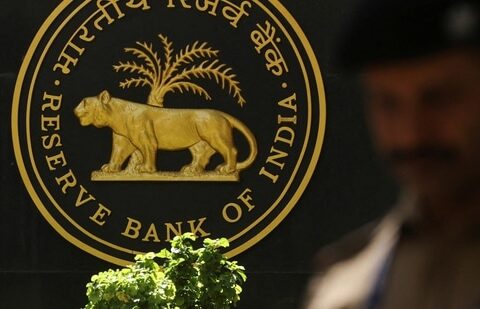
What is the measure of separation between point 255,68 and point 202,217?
1103 mm

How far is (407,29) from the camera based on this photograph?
0.60 meters

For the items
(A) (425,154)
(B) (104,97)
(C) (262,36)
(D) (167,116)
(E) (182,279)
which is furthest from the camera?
(D) (167,116)

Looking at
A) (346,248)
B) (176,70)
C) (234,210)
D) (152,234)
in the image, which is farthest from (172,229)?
(346,248)

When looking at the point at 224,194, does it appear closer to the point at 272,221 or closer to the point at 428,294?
the point at 272,221

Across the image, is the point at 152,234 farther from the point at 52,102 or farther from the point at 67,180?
the point at 52,102

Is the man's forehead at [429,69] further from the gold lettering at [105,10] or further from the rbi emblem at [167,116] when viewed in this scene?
the gold lettering at [105,10]

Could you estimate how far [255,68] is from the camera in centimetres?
906

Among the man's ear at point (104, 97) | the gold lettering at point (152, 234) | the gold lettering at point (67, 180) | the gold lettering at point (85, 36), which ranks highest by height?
the gold lettering at point (85, 36)

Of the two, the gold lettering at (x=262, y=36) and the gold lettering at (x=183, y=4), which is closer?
the gold lettering at (x=262, y=36)

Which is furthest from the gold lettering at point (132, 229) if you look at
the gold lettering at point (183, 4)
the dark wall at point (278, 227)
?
the gold lettering at point (183, 4)

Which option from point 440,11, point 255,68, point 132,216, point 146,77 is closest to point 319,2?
point 255,68

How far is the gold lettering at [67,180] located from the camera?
9.15 m

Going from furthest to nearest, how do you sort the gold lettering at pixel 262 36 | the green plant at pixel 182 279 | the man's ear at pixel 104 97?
the man's ear at pixel 104 97, the gold lettering at pixel 262 36, the green plant at pixel 182 279

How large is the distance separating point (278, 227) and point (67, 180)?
1.50m
